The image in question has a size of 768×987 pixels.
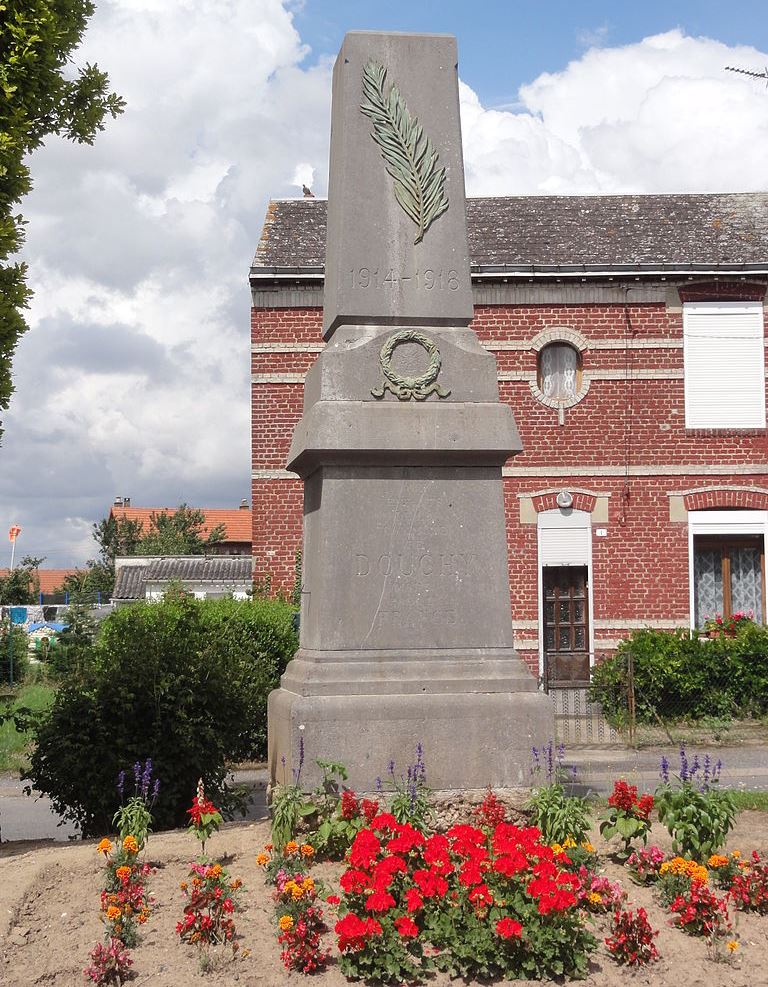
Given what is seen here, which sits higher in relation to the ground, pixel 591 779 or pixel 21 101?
pixel 21 101

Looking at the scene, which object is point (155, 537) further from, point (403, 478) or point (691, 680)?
point (403, 478)

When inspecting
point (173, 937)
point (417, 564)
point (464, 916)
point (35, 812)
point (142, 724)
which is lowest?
point (35, 812)

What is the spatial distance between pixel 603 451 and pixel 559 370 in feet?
5.17

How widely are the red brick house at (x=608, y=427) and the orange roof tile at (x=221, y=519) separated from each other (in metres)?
43.7

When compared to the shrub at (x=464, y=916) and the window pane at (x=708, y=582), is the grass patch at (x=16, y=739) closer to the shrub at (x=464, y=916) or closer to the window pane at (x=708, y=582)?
the shrub at (x=464, y=916)

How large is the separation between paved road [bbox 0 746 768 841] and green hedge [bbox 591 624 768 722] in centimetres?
161

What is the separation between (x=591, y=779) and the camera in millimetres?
11117

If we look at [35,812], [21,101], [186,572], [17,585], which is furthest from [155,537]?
[21,101]

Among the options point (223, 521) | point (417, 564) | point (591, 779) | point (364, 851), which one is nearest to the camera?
point (364, 851)

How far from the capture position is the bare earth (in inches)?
177

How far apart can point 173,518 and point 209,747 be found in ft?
157

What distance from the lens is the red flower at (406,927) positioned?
444 cm

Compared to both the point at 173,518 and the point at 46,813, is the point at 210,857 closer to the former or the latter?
the point at 46,813

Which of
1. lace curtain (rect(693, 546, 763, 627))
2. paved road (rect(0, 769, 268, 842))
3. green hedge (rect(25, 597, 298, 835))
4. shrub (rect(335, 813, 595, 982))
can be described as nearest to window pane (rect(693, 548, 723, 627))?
lace curtain (rect(693, 546, 763, 627))
